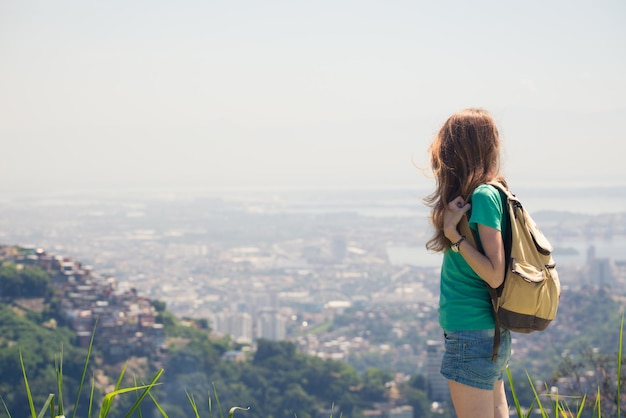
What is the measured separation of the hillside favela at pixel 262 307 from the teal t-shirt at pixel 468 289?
0.16 m

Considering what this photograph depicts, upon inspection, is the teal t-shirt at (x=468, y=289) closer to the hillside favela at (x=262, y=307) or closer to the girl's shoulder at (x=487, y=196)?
the girl's shoulder at (x=487, y=196)

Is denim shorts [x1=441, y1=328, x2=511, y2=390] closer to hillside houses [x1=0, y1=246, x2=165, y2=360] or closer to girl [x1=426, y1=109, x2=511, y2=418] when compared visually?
girl [x1=426, y1=109, x2=511, y2=418]

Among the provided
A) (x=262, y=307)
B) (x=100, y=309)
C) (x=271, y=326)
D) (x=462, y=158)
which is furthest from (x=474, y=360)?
(x=262, y=307)

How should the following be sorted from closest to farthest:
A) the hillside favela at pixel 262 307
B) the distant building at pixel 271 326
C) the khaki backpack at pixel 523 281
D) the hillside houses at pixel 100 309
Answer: the khaki backpack at pixel 523 281
the hillside favela at pixel 262 307
the hillside houses at pixel 100 309
the distant building at pixel 271 326

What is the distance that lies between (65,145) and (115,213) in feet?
110

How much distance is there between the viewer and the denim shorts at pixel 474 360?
175 cm

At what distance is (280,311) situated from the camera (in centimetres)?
4781

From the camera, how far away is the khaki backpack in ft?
5.56

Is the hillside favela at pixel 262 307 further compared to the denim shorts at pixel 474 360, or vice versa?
the hillside favela at pixel 262 307

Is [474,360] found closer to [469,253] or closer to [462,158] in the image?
[469,253]

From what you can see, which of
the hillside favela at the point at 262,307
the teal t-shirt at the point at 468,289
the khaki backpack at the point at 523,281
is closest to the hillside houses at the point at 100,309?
the hillside favela at the point at 262,307

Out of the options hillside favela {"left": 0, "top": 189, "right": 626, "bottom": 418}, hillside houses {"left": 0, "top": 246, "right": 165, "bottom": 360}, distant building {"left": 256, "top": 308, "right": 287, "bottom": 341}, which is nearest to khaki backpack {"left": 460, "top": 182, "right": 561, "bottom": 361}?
hillside favela {"left": 0, "top": 189, "right": 626, "bottom": 418}

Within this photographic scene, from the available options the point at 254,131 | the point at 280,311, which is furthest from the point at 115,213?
the point at 254,131

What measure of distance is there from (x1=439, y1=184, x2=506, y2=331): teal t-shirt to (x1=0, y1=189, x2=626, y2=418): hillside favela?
0.16 m
